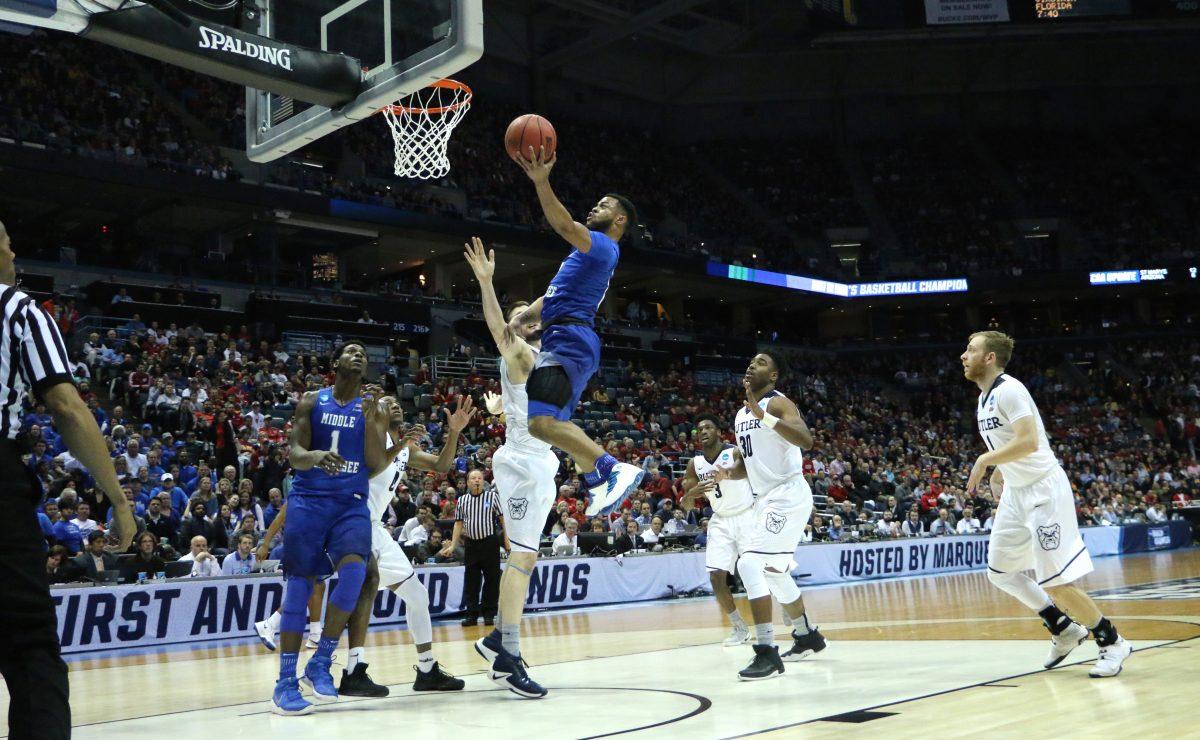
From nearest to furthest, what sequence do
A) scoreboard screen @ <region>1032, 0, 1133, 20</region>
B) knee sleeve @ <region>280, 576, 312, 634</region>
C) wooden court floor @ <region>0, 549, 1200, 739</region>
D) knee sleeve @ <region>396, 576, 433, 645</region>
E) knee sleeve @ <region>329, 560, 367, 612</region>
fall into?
1. wooden court floor @ <region>0, 549, 1200, 739</region>
2. knee sleeve @ <region>280, 576, 312, 634</region>
3. knee sleeve @ <region>329, 560, 367, 612</region>
4. knee sleeve @ <region>396, 576, 433, 645</region>
5. scoreboard screen @ <region>1032, 0, 1133, 20</region>

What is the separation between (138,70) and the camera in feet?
97.9

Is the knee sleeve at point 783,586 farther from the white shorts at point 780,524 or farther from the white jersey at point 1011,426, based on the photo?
the white jersey at point 1011,426

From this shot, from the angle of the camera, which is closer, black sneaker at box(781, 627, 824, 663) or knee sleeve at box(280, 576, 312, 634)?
knee sleeve at box(280, 576, 312, 634)

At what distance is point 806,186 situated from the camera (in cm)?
4531

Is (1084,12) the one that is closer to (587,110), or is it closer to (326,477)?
(587,110)

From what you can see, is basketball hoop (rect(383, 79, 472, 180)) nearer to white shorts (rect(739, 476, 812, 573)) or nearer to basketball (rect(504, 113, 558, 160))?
white shorts (rect(739, 476, 812, 573))

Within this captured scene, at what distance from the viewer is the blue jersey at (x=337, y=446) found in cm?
659

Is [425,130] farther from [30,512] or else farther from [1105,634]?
[30,512]

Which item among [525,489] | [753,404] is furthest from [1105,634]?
[525,489]

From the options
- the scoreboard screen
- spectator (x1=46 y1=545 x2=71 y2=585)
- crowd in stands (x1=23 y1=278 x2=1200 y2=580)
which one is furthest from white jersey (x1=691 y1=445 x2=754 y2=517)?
the scoreboard screen

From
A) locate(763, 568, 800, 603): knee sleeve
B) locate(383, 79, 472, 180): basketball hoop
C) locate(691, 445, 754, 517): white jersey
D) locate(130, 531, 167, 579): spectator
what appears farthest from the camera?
locate(383, 79, 472, 180): basketball hoop

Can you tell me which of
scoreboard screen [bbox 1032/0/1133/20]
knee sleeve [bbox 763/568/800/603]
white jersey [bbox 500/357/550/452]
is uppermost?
scoreboard screen [bbox 1032/0/1133/20]

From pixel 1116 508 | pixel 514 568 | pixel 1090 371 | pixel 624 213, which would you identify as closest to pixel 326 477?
pixel 514 568

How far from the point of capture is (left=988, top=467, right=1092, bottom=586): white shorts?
21.8 feet
